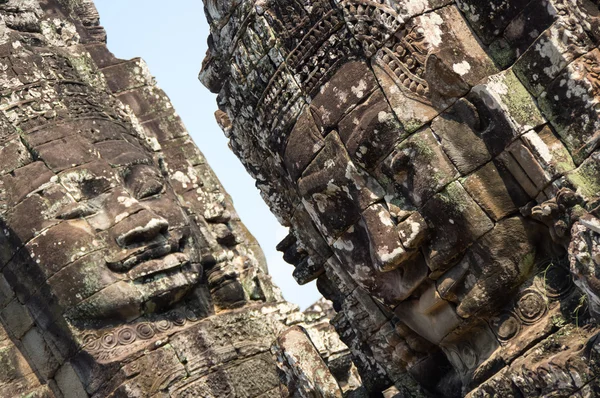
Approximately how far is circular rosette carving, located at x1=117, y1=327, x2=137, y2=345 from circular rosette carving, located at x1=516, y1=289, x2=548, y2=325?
5.09 meters

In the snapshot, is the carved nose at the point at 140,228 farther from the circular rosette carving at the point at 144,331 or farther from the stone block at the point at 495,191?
the stone block at the point at 495,191

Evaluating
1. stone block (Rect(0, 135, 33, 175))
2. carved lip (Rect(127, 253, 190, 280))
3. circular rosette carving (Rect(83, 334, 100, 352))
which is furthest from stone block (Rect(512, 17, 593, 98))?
stone block (Rect(0, 135, 33, 175))

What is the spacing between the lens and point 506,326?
20.9 ft

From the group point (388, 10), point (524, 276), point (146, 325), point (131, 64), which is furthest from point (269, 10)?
point (131, 64)

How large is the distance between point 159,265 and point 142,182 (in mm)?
1084

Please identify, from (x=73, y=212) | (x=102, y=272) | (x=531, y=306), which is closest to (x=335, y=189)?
(x=531, y=306)

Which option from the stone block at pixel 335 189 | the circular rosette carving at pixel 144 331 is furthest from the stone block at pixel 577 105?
the circular rosette carving at pixel 144 331

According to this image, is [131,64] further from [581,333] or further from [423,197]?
[581,333]

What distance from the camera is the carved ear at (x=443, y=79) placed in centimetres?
629

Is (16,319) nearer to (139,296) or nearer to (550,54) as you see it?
(139,296)

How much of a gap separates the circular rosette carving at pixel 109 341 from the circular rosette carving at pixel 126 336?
4 cm

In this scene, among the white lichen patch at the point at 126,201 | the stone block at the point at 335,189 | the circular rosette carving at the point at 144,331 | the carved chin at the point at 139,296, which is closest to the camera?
the stone block at the point at 335,189

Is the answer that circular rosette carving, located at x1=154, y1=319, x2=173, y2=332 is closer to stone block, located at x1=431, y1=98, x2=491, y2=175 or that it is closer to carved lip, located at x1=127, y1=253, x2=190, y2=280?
carved lip, located at x1=127, y1=253, x2=190, y2=280

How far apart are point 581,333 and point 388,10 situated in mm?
2363
